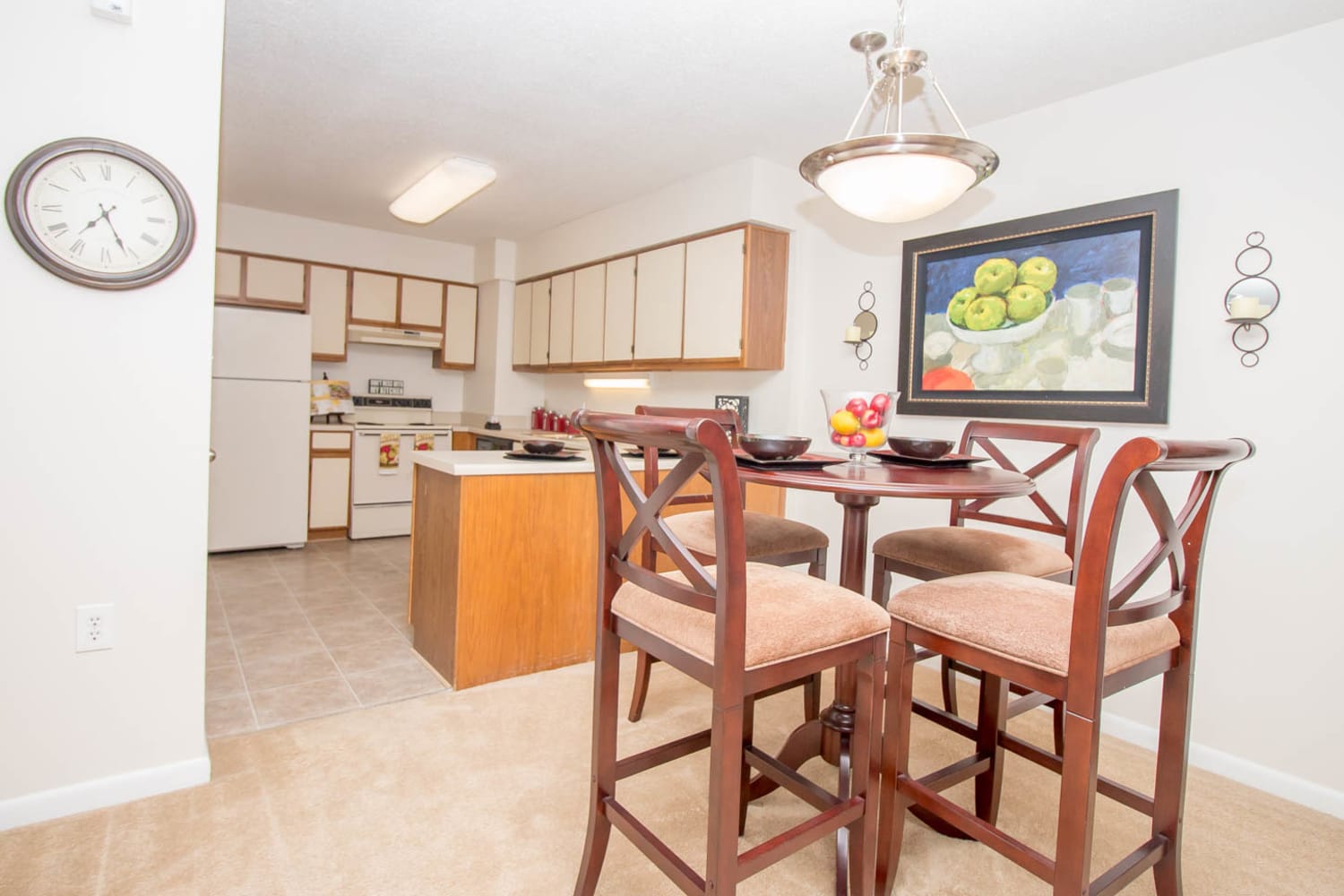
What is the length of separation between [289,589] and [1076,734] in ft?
12.6

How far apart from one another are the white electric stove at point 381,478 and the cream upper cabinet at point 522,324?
859 mm

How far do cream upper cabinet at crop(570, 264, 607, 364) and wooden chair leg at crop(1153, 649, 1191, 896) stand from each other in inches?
146

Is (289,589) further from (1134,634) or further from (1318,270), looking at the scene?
(1318,270)

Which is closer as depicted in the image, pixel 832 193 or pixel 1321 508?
pixel 832 193

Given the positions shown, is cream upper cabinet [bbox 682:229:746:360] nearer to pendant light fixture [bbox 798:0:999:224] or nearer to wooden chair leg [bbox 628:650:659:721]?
pendant light fixture [bbox 798:0:999:224]

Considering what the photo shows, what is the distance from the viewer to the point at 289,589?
378cm

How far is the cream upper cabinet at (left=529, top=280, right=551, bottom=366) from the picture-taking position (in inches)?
204

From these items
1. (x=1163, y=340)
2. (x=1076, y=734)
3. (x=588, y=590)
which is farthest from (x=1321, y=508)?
(x=588, y=590)

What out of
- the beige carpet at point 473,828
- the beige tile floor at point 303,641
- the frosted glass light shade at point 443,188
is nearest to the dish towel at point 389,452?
the beige tile floor at point 303,641

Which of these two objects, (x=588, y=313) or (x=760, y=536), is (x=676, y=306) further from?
(x=760, y=536)

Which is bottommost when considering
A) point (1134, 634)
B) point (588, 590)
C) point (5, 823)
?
point (5, 823)

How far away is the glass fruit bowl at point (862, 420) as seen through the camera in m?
1.89

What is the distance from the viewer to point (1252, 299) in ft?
6.96

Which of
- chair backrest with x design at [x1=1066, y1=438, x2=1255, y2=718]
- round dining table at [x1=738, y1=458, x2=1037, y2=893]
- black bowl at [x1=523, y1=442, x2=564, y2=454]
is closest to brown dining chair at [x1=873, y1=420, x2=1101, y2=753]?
round dining table at [x1=738, y1=458, x2=1037, y2=893]
